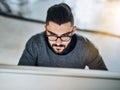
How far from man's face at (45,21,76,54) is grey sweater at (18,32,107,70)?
4 cm

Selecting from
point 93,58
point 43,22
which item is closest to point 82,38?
point 93,58

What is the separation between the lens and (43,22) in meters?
1.60

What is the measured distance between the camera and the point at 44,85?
1668 millimetres

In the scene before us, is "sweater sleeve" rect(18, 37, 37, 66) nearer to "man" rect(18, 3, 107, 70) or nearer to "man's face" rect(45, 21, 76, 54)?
"man" rect(18, 3, 107, 70)

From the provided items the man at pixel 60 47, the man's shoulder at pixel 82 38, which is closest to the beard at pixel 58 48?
the man at pixel 60 47

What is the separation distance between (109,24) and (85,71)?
359 mm

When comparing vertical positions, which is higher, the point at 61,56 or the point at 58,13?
the point at 58,13

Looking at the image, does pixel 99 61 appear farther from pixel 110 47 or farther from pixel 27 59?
pixel 27 59

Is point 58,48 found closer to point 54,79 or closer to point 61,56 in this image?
point 61,56

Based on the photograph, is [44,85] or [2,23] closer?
[2,23]

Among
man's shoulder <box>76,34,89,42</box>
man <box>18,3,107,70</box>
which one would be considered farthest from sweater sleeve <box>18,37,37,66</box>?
man's shoulder <box>76,34,89,42</box>

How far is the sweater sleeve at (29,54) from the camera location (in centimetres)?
161

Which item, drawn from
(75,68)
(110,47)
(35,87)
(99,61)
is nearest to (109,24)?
(110,47)

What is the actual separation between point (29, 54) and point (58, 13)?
0.33m
